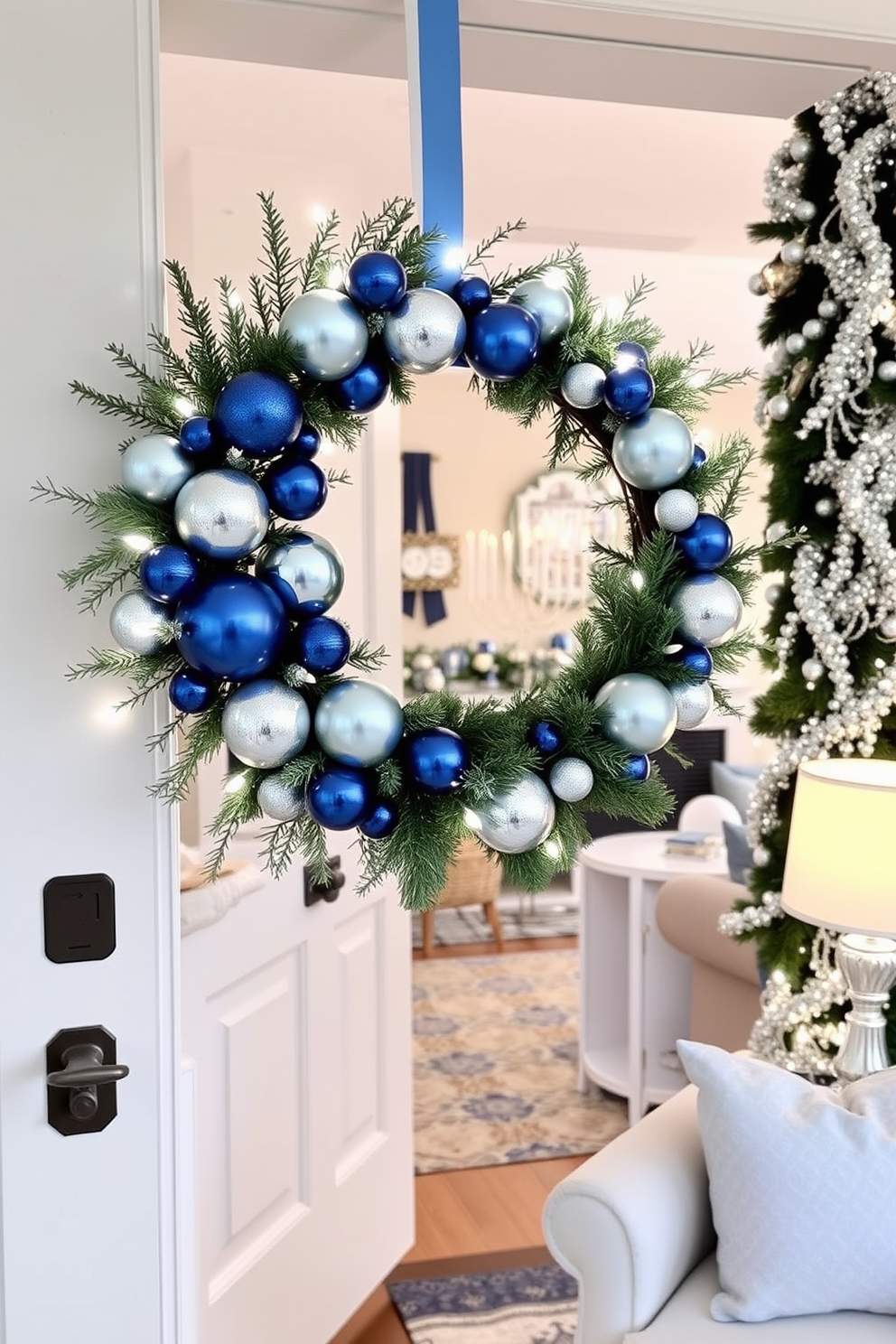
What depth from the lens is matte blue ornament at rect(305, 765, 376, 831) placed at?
121 cm

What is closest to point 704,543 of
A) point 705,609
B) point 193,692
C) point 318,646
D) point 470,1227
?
point 705,609

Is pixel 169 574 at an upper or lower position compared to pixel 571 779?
upper

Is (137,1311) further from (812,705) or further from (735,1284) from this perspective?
(812,705)

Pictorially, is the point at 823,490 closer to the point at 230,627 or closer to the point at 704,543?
the point at 704,543

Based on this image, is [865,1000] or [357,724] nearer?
[357,724]

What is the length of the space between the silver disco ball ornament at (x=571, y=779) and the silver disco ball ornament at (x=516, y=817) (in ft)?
0.10

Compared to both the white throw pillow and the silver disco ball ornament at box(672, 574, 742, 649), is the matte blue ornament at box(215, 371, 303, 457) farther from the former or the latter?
the white throw pillow

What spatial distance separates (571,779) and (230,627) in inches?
15.4

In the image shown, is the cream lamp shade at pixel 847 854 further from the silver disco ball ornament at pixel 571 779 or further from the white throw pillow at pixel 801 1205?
the silver disco ball ornament at pixel 571 779

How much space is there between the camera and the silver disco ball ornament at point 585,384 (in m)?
1.37

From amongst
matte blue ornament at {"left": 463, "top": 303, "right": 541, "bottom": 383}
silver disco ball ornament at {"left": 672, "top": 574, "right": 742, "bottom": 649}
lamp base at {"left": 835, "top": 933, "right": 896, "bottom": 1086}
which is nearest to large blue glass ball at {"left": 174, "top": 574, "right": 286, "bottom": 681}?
matte blue ornament at {"left": 463, "top": 303, "right": 541, "bottom": 383}

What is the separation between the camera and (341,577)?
1321 mm

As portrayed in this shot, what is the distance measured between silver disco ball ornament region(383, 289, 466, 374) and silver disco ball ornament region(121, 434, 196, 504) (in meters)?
0.25

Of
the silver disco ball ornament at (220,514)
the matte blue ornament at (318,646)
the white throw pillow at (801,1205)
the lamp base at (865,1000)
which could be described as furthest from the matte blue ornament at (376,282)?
the lamp base at (865,1000)
